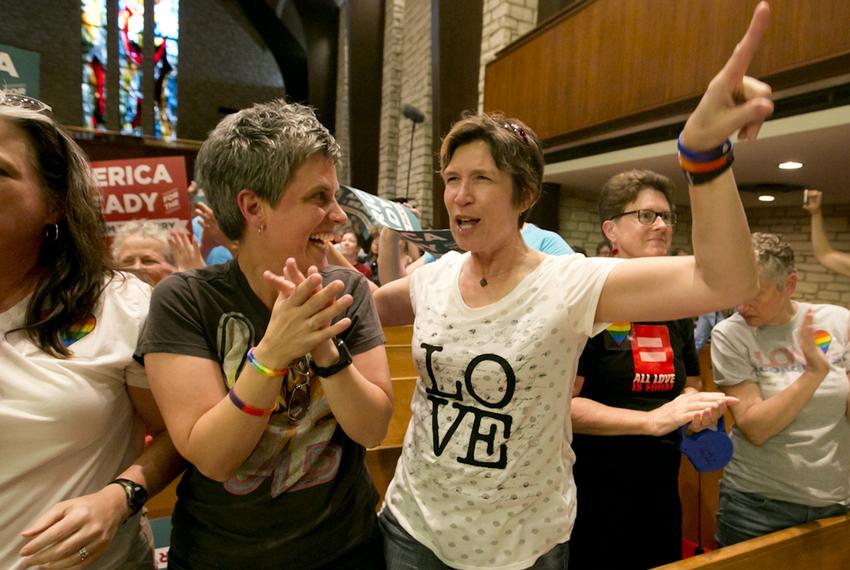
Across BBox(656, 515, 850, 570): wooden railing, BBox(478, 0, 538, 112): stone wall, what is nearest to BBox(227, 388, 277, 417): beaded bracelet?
BBox(656, 515, 850, 570): wooden railing

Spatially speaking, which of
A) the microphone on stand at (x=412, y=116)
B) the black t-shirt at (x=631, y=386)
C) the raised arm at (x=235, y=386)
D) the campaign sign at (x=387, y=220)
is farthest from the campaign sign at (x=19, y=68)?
the microphone on stand at (x=412, y=116)

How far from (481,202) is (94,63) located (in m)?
14.0

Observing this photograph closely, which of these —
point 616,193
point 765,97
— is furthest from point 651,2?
point 765,97

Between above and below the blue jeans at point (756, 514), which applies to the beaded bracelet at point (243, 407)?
above

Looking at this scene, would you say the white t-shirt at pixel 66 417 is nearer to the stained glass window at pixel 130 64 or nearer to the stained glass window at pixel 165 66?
the stained glass window at pixel 130 64

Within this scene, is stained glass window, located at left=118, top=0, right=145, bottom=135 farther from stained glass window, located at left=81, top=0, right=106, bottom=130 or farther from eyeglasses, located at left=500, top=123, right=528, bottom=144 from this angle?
eyeglasses, located at left=500, top=123, right=528, bottom=144

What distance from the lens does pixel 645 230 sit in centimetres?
170

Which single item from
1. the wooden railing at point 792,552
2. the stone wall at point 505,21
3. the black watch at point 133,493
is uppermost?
the stone wall at point 505,21

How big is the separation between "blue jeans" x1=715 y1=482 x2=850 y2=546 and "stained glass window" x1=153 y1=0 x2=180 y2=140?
44.9ft

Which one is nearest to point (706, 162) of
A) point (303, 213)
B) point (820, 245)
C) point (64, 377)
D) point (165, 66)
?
point (303, 213)

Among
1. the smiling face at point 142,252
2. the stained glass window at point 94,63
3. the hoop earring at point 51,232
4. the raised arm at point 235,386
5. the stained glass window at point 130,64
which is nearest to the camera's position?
the raised arm at point 235,386

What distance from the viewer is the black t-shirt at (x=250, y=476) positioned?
97cm

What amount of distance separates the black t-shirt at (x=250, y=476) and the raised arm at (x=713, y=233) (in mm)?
542

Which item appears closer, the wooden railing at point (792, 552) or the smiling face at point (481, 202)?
the smiling face at point (481, 202)
